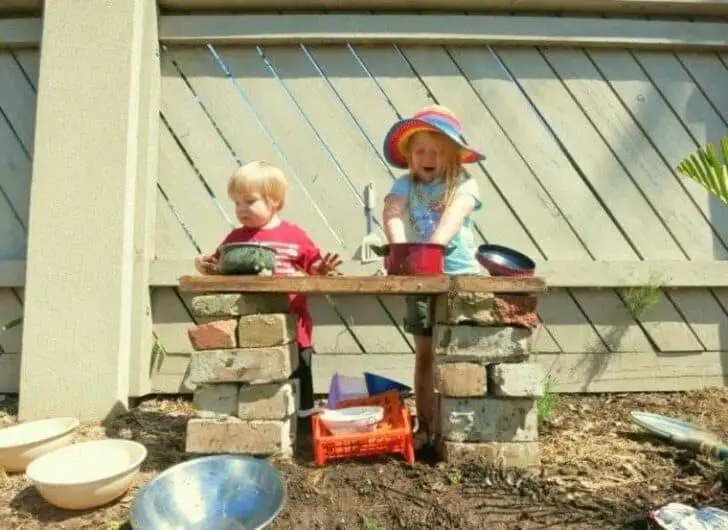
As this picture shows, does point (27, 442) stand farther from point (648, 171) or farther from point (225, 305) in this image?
point (648, 171)

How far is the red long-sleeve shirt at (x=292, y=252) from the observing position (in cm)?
240

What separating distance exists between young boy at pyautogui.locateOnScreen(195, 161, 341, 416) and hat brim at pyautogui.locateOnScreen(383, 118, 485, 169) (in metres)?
0.45

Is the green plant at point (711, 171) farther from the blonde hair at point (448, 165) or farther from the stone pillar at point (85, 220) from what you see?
the stone pillar at point (85, 220)

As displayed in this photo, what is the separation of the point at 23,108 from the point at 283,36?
1388mm

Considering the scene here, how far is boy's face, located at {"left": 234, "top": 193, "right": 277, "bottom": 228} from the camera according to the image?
2.38 metres

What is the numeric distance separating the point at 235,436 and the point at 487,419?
2.76ft

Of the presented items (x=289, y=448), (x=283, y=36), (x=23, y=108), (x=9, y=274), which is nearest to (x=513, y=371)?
(x=289, y=448)

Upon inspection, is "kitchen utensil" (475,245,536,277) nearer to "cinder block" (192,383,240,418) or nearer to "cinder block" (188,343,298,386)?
"cinder block" (188,343,298,386)

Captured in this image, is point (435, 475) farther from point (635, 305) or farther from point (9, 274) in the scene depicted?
point (9, 274)

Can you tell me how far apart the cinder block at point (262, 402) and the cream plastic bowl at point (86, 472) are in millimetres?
343

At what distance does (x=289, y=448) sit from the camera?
2117 millimetres

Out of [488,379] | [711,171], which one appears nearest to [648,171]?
[711,171]

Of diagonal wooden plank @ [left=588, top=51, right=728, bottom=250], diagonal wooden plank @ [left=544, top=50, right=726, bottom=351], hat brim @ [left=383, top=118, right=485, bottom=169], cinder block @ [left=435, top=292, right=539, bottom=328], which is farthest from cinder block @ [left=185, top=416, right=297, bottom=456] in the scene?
diagonal wooden plank @ [left=588, top=51, right=728, bottom=250]

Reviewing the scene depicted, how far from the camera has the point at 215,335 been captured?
6.69ft
